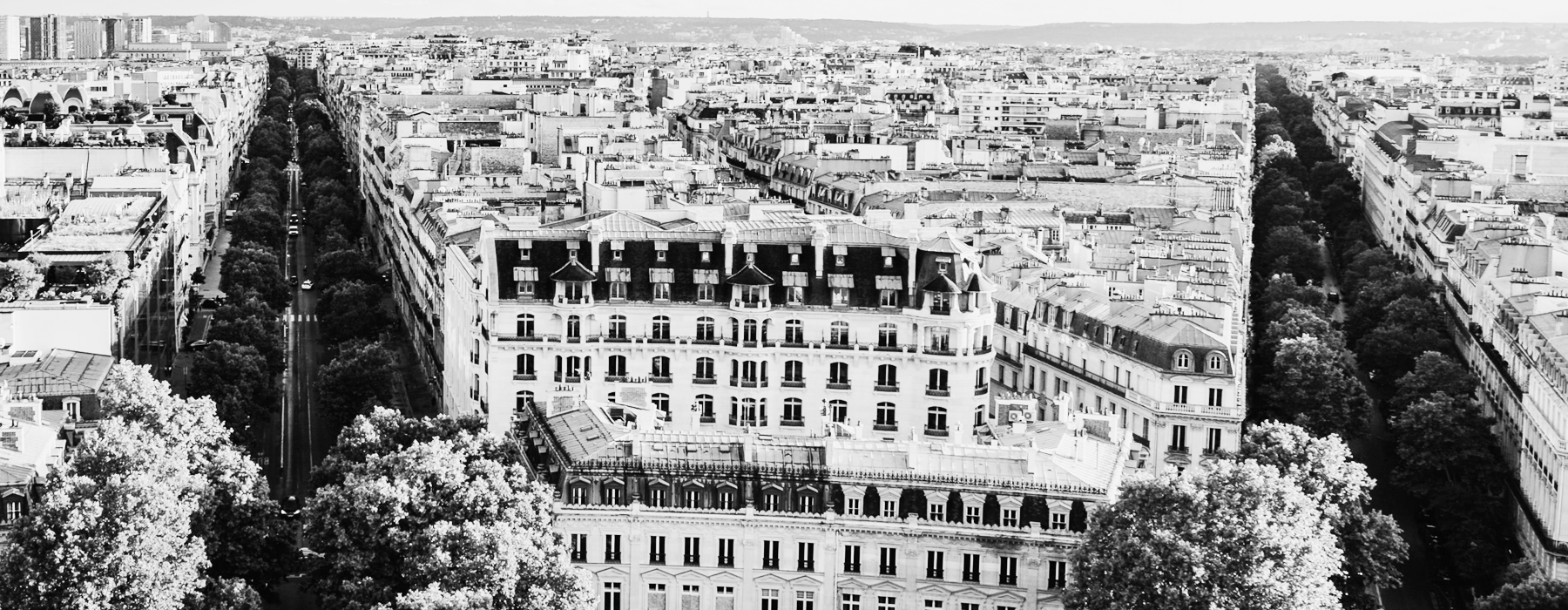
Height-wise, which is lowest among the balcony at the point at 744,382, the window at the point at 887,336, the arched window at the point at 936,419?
the arched window at the point at 936,419

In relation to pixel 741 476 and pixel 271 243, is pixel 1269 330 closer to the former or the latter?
pixel 741 476

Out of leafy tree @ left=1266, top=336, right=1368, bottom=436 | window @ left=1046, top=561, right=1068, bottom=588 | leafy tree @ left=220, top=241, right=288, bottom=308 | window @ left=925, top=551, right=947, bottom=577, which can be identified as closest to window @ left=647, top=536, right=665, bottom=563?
window @ left=925, top=551, right=947, bottom=577

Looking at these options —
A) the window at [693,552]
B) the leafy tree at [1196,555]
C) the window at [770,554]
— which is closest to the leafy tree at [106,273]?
the window at [693,552]

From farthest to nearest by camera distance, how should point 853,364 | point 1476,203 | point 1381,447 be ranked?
point 1476,203 → point 1381,447 → point 853,364

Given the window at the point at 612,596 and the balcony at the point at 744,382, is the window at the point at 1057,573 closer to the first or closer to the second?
the window at the point at 612,596

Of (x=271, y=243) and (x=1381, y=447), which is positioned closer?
(x=1381, y=447)

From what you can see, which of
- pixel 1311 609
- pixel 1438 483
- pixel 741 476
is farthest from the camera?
pixel 1438 483

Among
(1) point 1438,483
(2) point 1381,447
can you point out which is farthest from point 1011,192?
(1) point 1438,483
